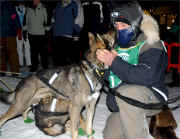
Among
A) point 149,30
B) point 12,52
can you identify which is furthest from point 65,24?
point 149,30

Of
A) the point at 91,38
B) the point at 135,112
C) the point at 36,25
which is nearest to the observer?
the point at 135,112

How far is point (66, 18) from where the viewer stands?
5.20 metres

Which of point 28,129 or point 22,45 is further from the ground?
point 22,45

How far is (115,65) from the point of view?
1.97 metres

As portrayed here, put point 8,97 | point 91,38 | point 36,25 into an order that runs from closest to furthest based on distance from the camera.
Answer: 1. point 91,38
2. point 8,97
3. point 36,25

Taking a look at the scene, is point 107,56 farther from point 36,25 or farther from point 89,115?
point 36,25

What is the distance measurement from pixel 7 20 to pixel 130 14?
405 centimetres

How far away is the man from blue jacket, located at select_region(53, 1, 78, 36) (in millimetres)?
3145

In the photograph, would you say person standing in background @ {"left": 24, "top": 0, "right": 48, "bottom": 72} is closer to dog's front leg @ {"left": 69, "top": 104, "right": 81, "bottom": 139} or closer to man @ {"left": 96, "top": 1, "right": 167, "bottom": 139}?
dog's front leg @ {"left": 69, "top": 104, "right": 81, "bottom": 139}

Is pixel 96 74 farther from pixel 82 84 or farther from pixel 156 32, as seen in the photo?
pixel 156 32

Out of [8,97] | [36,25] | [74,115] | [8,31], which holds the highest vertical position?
[36,25]

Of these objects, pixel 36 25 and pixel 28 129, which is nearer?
pixel 28 129

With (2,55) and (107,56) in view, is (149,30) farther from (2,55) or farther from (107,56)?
(2,55)

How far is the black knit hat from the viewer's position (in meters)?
2.05
